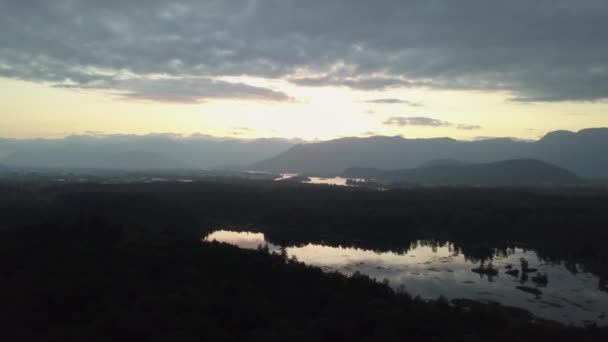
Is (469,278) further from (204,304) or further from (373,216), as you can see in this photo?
(373,216)

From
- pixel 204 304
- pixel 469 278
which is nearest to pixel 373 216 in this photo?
pixel 469 278

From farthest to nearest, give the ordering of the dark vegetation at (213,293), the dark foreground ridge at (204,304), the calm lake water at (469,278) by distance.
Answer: the calm lake water at (469,278)
the dark vegetation at (213,293)
the dark foreground ridge at (204,304)

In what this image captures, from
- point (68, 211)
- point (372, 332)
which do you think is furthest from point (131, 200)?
point (372, 332)

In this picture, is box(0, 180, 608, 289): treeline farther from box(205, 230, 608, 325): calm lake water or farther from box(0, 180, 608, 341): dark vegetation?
box(205, 230, 608, 325): calm lake water

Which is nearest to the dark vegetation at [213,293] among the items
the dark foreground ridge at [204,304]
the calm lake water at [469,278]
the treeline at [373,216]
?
the dark foreground ridge at [204,304]

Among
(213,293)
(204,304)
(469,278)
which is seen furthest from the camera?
(469,278)

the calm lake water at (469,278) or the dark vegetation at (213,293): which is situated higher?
the dark vegetation at (213,293)

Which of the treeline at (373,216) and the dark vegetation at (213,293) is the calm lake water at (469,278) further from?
the treeline at (373,216)

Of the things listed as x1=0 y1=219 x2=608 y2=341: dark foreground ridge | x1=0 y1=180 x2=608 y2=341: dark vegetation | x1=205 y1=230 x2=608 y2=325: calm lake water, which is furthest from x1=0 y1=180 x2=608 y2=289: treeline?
x1=0 y1=219 x2=608 y2=341: dark foreground ridge
